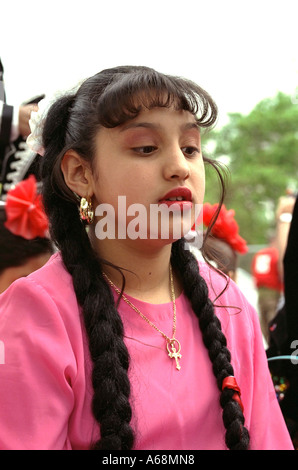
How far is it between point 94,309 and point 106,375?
0.46ft

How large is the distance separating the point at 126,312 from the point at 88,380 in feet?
0.63

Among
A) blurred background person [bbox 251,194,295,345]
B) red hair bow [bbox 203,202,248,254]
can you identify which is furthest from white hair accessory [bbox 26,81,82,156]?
blurred background person [bbox 251,194,295,345]

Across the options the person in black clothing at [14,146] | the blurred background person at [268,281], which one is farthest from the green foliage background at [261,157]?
the person in black clothing at [14,146]

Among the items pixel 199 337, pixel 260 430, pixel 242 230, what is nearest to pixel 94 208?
pixel 199 337

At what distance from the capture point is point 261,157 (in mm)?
11859

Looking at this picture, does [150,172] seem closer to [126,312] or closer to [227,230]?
[126,312]

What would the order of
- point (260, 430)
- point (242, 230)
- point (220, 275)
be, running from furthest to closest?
point (242, 230), point (220, 275), point (260, 430)

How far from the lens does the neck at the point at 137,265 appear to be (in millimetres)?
1361

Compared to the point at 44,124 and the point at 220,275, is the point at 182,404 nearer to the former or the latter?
the point at 220,275

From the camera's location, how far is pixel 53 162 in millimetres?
1406

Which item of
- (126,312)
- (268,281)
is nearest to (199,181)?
(126,312)

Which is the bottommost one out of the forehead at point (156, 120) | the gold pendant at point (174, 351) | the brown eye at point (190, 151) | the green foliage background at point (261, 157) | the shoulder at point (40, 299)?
the gold pendant at point (174, 351)

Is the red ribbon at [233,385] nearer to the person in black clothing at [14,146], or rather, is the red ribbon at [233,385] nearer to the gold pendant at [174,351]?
the gold pendant at [174,351]

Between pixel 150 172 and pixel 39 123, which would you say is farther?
pixel 39 123
